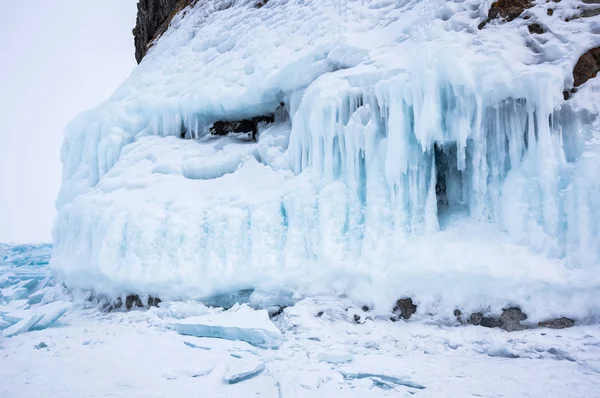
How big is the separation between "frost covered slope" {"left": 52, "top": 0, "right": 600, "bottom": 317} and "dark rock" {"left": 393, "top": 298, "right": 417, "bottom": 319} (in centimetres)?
15

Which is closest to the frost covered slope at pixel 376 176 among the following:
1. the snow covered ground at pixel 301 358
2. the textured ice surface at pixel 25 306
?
the snow covered ground at pixel 301 358

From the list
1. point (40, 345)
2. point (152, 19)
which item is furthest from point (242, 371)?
point (152, 19)

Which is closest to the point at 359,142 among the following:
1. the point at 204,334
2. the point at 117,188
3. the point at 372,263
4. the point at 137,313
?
the point at 372,263

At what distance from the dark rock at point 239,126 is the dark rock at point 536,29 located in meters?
5.05

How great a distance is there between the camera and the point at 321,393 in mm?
3562

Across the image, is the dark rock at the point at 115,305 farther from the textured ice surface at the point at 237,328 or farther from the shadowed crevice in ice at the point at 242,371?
the shadowed crevice in ice at the point at 242,371

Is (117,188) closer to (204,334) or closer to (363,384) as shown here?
(204,334)

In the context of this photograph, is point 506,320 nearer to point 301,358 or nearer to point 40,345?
point 301,358

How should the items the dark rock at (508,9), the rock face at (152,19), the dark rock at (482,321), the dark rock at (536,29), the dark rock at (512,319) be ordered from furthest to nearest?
the rock face at (152,19)
the dark rock at (508,9)
the dark rock at (536,29)
the dark rock at (482,321)
the dark rock at (512,319)

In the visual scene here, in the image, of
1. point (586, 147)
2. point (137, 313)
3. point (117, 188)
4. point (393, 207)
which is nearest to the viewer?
point (586, 147)

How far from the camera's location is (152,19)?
1579 cm

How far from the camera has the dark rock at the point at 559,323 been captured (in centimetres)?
469

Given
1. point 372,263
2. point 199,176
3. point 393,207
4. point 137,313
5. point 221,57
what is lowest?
point 137,313

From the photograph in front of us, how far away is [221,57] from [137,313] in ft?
20.7
